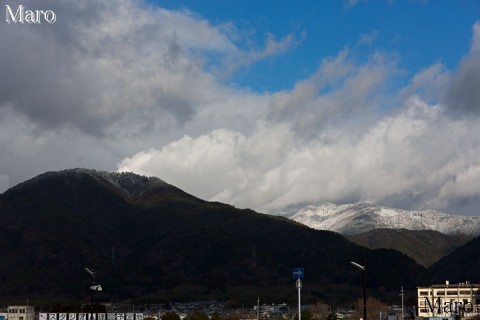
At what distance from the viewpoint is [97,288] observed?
128625 millimetres

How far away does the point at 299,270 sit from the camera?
386ft

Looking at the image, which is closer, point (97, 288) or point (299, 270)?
point (299, 270)

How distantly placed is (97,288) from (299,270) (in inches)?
1253
